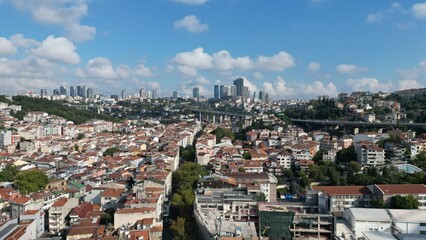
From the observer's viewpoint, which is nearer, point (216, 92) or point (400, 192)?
Answer: point (400, 192)

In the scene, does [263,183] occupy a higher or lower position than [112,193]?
higher

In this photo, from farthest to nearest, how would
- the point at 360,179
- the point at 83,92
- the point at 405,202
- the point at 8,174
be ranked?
the point at 83,92 < the point at 8,174 < the point at 360,179 < the point at 405,202

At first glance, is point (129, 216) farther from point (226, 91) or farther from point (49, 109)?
point (226, 91)

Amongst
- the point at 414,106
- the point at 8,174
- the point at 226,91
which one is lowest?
the point at 8,174

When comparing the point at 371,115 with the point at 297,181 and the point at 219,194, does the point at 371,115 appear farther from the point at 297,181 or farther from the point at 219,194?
the point at 219,194

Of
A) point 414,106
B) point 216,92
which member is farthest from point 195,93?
point 414,106

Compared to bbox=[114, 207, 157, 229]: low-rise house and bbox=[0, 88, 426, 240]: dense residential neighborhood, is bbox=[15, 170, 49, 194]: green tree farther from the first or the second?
bbox=[114, 207, 157, 229]: low-rise house
